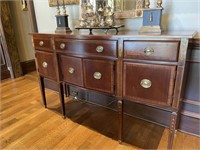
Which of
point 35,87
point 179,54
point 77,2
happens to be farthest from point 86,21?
point 35,87

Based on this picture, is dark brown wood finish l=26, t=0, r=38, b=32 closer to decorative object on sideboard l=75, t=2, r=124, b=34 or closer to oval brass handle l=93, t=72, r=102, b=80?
decorative object on sideboard l=75, t=2, r=124, b=34

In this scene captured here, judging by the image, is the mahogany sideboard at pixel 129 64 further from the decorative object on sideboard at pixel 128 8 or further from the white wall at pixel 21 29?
the white wall at pixel 21 29

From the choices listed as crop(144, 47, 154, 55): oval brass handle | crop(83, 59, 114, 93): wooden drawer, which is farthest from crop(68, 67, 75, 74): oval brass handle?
crop(144, 47, 154, 55): oval brass handle

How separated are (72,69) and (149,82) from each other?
2.18ft

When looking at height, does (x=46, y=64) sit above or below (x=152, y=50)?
below

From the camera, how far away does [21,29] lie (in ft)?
10.3

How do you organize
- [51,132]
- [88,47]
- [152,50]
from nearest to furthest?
[152,50]
[88,47]
[51,132]

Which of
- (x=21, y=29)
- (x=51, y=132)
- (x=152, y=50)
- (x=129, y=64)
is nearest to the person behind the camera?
(x=152, y=50)

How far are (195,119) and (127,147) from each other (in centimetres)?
64

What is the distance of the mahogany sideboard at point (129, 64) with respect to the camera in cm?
95

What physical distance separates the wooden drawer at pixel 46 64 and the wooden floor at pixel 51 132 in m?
0.49

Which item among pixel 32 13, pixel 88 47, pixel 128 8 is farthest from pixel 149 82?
pixel 32 13

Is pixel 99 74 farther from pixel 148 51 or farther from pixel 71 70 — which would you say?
pixel 148 51

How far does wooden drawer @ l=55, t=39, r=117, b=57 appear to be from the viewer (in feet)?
3.66
